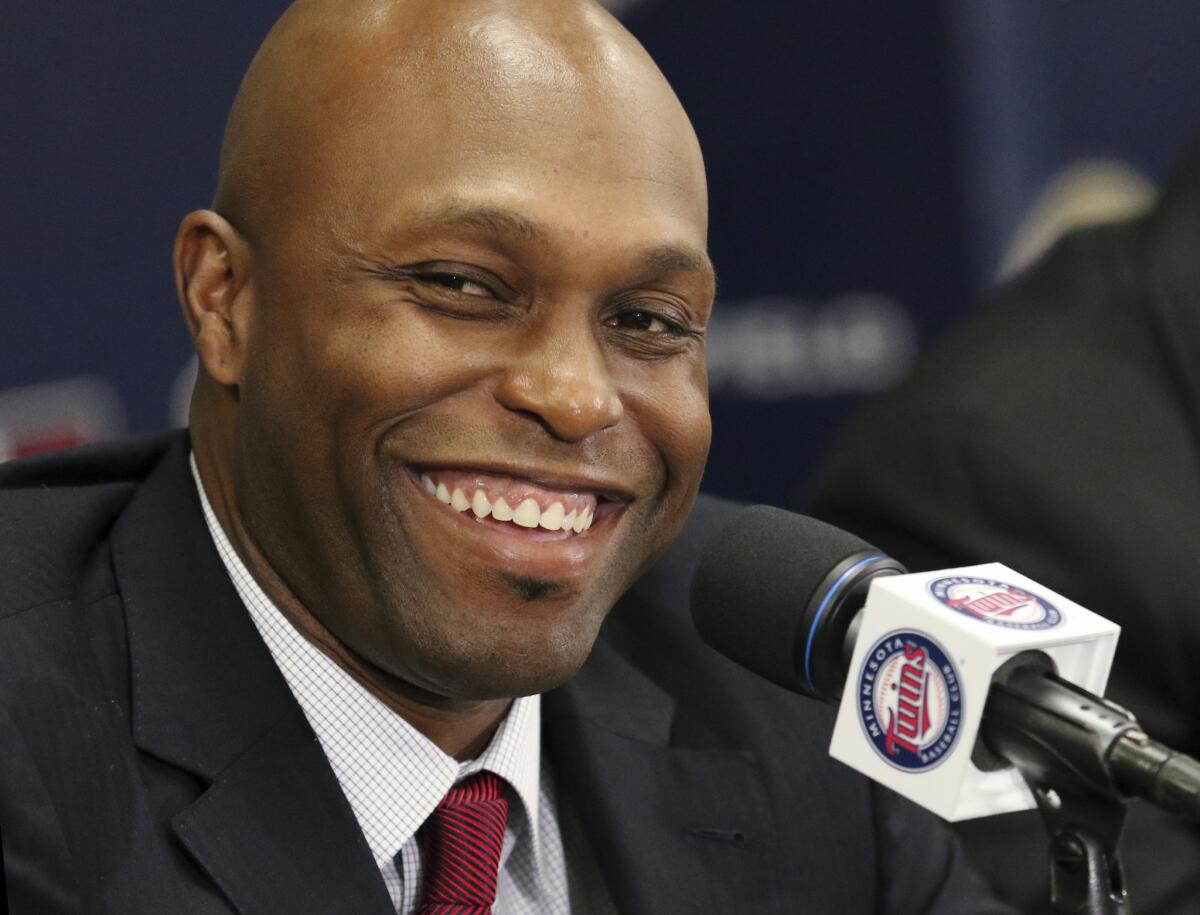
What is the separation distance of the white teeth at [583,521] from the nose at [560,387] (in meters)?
0.10

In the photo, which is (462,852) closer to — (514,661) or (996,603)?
(514,661)

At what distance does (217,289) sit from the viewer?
1.62 meters

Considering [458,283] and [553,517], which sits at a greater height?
[458,283]

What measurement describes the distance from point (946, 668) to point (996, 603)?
0.07 m

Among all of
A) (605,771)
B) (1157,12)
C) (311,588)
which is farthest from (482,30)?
(1157,12)

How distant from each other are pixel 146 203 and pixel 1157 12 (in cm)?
209

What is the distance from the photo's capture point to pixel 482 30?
4.96 feet

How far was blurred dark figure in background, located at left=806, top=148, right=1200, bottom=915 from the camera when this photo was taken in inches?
91.6

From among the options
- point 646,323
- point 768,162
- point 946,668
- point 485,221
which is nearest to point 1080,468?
point 646,323

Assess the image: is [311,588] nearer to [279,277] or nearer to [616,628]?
[279,277]

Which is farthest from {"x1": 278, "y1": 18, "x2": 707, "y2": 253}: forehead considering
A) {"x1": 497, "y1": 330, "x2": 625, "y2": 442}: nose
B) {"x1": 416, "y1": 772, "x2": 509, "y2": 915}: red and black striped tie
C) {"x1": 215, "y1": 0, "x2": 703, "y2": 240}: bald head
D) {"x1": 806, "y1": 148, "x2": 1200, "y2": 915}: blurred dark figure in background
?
{"x1": 806, "y1": 148, "x2": 1200, "y2": 915}: blurred dark figure in background

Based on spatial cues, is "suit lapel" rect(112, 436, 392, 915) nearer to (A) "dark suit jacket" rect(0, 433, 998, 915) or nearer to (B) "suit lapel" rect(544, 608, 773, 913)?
(A) "dark suit jacket" rect(0, 433, 998, 915)

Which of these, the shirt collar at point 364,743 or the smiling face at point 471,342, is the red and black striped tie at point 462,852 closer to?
the shirt collar at point 364,743

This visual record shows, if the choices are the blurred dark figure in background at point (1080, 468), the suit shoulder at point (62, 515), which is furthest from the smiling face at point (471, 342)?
the blurred dark figure in background at point (1080, 468)
